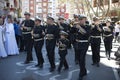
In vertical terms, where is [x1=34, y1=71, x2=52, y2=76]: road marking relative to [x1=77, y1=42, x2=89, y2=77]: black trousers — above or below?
below

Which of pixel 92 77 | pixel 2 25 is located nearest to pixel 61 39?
pixel 92 77

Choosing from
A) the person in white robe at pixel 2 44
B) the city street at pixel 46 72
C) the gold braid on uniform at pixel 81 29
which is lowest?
the city street at pixel 46 72

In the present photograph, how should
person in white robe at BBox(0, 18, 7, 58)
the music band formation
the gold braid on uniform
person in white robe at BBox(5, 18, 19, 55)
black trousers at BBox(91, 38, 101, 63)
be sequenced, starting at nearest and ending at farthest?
the gold braid on uniform → the music band formation → black trousers at BBox(91, 38, 101, 63) → person in white robe at BBox(0, 18, 7, 58) → person in white robe at BBox(5, 18, 19, 55)

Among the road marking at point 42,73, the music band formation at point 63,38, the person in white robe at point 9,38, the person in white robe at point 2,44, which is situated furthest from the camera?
the person in white robe at point 9,38

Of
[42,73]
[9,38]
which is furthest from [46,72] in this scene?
[9,38]

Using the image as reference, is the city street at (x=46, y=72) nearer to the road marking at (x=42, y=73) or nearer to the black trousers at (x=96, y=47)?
the road marking at (x=42, y=73)

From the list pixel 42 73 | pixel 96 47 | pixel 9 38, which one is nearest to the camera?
pixel 42 73

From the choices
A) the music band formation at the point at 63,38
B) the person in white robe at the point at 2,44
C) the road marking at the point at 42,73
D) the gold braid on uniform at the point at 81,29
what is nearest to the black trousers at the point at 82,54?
the music band formation at the point at 63,38

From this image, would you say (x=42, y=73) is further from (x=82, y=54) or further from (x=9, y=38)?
(x=9, y=38)

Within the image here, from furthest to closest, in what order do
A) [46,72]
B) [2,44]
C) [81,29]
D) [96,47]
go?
1. [2,44]
2. [96,47]
3. [46,72]
4. [81,29]

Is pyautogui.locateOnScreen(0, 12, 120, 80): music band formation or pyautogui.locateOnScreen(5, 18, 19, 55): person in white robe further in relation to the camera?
pyautogui.locateOnScreen(5, 18, 19, 55): person in white robe

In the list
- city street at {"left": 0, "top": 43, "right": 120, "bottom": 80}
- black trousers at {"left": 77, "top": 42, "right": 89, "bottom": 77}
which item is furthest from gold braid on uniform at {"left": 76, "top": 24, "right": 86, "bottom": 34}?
city street at {"left": 0, "top": 43, "right": 120, "bottom": 80}

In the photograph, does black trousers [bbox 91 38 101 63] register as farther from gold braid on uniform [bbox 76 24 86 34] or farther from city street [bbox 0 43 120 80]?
gold braid on uniform [bbox 76 24 86 34]

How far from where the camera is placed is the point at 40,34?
13.1 metres
